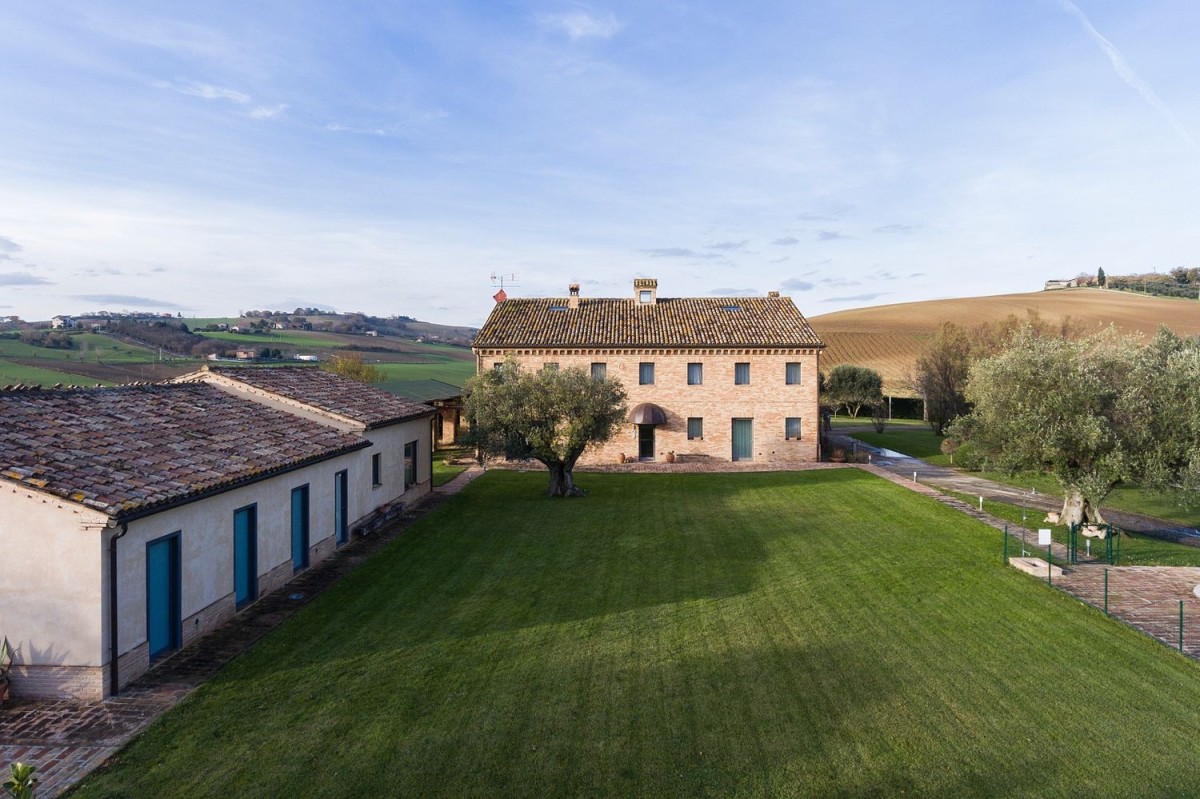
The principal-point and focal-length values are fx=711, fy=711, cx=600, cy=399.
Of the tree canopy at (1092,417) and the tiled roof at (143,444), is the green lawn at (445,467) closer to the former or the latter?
the tiled roof at (143,444)

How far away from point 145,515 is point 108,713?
2.57 meters

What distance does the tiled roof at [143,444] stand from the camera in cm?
999

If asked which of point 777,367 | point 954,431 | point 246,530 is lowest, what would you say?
point 246,530

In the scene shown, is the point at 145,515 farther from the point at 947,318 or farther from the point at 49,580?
the point at 947,318

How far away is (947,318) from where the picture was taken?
84.1 meters

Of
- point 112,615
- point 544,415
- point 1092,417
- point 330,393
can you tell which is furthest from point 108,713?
point 1092,417

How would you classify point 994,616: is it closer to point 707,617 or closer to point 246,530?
point 707,617

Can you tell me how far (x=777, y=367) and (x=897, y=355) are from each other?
46.4m

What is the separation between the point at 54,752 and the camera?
8.13 metres

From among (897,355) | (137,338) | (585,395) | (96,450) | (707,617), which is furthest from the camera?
(897,355)

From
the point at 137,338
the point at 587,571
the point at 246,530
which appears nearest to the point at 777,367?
the point at 587,571

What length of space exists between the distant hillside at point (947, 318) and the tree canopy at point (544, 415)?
4148 cm

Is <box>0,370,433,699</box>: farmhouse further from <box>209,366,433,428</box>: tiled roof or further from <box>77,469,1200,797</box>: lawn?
<box>77,469,1200,797</box>: lawn

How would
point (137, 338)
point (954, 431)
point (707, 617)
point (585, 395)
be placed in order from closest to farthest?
point (707, 617) → point (954, 431) → point (585, 395) → point (137, 338)
